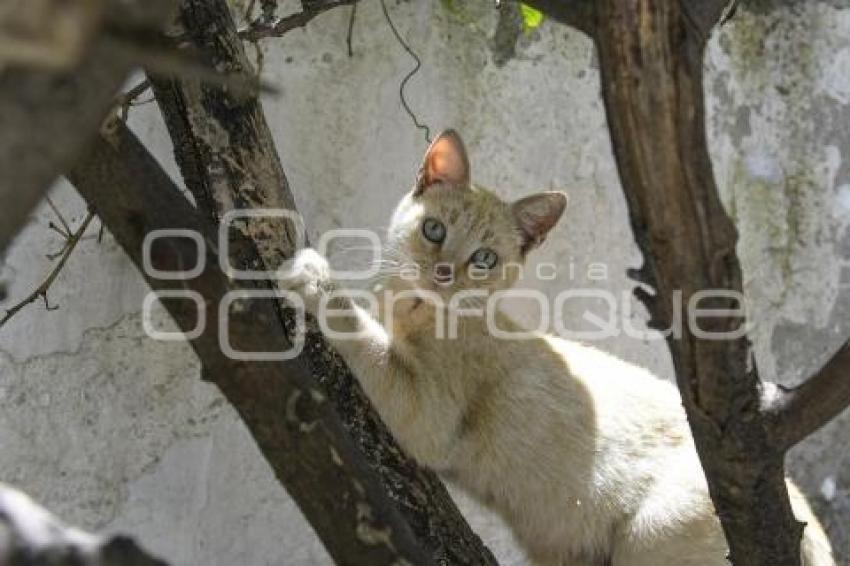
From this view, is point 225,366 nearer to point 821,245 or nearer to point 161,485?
point 161,485

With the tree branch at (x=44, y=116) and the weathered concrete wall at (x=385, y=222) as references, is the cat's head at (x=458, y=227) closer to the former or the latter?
the weathered concrete wall at (x=385, y=222)

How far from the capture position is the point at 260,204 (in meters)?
2.76

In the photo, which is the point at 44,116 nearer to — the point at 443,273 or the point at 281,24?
the point at 281,24

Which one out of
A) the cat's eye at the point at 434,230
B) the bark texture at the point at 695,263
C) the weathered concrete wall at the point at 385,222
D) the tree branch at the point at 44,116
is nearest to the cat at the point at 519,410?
the cat's eye at the point at 434,230

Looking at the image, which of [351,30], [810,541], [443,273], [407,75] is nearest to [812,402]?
[810,541]

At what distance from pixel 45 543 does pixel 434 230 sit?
89.9 inches

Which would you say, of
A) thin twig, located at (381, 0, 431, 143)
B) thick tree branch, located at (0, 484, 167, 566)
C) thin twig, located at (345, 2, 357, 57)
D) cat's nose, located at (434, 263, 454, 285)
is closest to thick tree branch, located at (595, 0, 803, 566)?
thick tree branch, located at (0, 484, 167, 566)

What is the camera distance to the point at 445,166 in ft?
11.8

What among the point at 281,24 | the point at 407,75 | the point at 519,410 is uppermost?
the point at 281,24

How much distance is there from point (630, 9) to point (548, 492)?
1.84 m

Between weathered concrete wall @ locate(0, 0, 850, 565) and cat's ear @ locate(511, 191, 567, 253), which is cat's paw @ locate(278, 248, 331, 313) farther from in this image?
weathered concrete wall @ locate(0, 0, 850, 565)

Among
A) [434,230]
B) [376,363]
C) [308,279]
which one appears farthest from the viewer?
[434,230]

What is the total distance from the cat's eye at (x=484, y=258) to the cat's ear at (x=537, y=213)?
0.46ft

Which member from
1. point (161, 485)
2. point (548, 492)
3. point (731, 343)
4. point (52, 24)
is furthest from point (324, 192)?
point (52, 24)
